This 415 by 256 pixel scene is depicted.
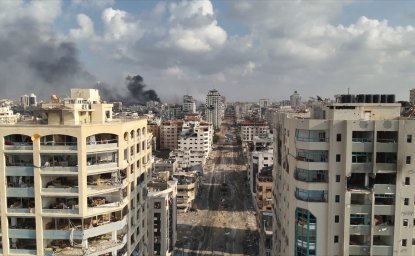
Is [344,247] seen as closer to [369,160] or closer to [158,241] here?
[369,160]

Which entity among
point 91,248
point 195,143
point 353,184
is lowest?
point 195,143

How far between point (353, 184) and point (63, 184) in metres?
16.8

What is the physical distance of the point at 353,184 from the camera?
20.5 m

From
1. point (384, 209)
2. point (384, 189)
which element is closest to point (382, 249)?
point (384, 209)

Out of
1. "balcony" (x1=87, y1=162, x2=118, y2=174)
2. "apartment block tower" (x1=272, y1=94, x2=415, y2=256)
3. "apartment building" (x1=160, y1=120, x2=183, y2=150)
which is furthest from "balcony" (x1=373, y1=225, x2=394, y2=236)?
"apartment building" (x1=160, y1=120, x2=183, y2=150)

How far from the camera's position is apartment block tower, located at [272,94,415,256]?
19.7 metres

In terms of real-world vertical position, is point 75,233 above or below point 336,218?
below

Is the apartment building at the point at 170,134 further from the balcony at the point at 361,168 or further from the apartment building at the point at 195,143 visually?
the balcony at the point at 361,168

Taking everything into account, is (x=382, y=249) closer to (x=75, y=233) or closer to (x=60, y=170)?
(x=75, y=233)

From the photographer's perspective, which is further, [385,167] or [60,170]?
[60,170]

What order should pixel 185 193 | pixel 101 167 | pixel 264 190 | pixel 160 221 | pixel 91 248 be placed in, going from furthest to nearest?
pixel 185 193 < pixel 264 190 < pixel 160 221 < pixel 101 167 < pixel 91 248

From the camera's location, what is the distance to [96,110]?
23391 mm

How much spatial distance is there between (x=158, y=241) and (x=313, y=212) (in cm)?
2852

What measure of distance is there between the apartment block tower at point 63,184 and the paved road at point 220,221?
3457 cm
